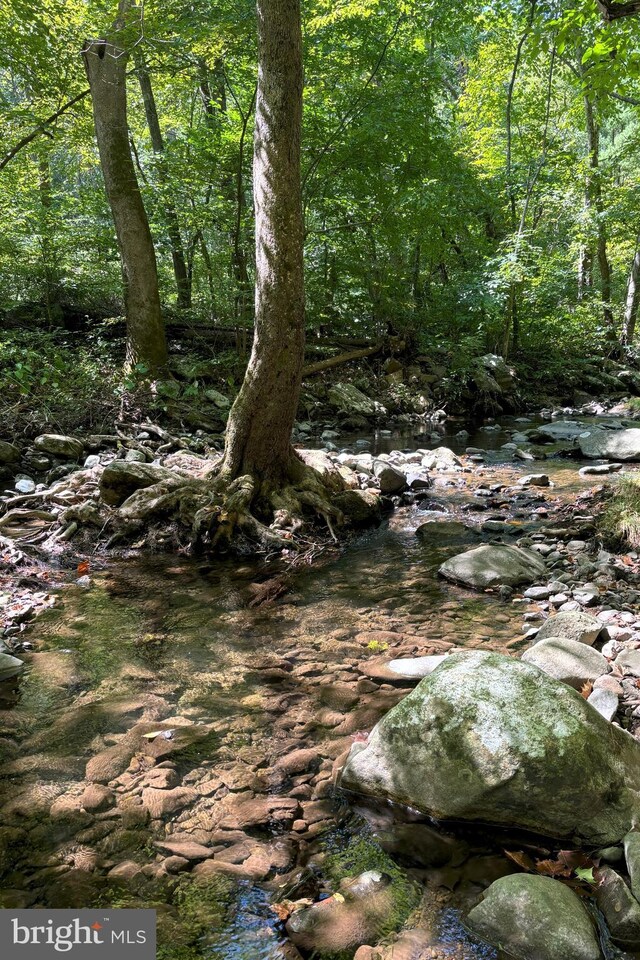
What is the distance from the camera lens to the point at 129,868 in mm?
2143

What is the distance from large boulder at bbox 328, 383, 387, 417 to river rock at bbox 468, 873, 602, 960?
37.7 feet

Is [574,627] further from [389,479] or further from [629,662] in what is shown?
[389,479]

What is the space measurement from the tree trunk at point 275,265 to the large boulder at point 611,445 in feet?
18.0

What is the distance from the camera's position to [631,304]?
706 inches

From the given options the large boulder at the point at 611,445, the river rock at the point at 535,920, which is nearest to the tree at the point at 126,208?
the large boulder at the point at 611,445

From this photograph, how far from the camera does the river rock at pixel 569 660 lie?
3043 millimetres

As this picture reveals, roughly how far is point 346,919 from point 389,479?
603 cm

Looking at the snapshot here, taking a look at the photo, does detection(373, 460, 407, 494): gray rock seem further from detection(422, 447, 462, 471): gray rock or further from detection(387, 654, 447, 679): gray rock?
detection(387, 654, 447, 679): gray rock

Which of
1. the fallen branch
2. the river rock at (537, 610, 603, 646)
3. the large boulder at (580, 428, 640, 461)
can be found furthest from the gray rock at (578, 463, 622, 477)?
the fallen branch

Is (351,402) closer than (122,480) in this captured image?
No

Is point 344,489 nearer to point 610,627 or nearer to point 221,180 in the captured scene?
point 610,627

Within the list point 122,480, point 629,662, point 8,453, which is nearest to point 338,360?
point 8,453

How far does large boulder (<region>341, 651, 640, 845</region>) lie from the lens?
221cm

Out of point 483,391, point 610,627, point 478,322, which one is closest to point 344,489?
point 610,627
